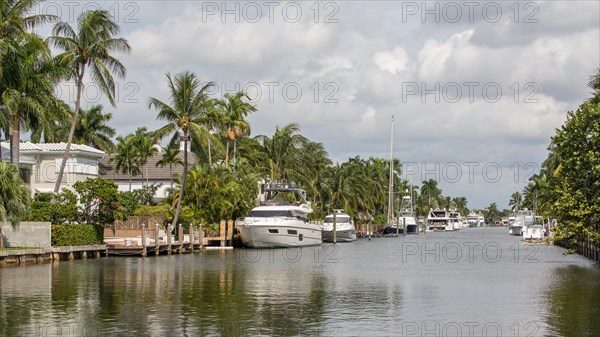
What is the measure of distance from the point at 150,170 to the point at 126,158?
356cm

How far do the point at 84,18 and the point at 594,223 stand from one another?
36159 mm

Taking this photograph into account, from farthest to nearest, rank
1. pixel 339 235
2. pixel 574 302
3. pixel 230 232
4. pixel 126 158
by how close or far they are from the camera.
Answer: pixel 126 158 → pixel 339 235 → pixel 230 232 → pixel 574 302

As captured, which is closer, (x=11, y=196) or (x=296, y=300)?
(x=296, y=300)

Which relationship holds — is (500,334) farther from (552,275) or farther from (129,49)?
(129,49)

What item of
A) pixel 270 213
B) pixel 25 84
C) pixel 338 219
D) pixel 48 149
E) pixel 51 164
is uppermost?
pixel 25 84

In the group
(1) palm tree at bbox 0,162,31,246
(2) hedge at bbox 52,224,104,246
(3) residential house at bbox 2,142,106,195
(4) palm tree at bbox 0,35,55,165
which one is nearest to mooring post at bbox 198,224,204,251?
(2) hedge at bbox 52,224,104,246

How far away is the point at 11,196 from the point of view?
45562 mm

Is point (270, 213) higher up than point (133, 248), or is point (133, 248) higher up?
point (270, 213)

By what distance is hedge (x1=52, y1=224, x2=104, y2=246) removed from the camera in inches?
2125

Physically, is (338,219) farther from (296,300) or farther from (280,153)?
(296,300)

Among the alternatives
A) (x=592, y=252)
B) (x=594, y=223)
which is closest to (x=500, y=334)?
(x=594, y=223)

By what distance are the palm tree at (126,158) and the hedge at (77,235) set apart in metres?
40.7

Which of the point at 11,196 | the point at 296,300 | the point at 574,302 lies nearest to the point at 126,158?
the point at 11,196

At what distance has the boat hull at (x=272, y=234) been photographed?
235 feet
